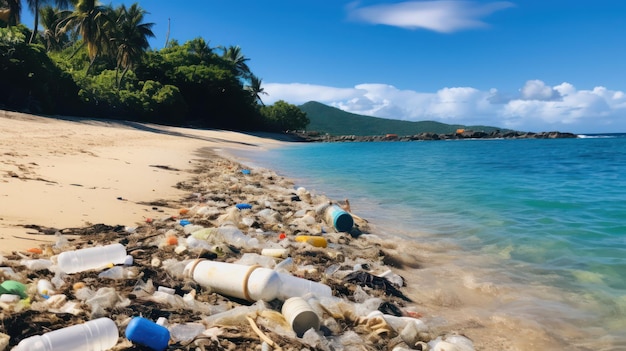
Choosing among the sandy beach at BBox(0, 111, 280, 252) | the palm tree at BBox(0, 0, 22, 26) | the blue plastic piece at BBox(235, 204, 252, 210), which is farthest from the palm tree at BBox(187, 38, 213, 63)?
the blue plastic piece at BBox(235, 204, 252, 210)

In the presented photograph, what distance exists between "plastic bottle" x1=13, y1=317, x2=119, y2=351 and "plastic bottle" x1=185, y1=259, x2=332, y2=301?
0.88 meters

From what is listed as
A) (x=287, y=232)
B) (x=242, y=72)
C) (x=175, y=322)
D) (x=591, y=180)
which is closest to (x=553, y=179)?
(x=591, y=180)

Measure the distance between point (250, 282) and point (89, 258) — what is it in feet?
4.97

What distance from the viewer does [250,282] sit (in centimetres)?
302

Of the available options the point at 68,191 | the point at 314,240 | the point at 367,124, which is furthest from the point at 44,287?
the point at 367,124

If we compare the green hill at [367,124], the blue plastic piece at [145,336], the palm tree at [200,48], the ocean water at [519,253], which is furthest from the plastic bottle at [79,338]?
the green hill at [367,124]

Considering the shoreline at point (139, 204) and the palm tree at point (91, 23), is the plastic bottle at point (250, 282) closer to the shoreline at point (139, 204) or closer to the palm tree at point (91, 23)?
the shoreline at point (139, 204)

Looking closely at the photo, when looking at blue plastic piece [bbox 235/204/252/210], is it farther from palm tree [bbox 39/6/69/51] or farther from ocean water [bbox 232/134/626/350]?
palm tree [bbox 39/6/69/51]

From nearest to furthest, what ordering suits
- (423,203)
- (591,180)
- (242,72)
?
(423,203) < (591,180) < (242,72)

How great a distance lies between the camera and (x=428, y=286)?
4.34m

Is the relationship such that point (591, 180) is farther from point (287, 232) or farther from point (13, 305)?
point (13, 305)

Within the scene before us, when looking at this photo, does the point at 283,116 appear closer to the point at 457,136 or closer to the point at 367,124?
the point at 457,136

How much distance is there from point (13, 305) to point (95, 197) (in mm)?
4168

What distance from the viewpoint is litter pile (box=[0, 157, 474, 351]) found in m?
2.35
